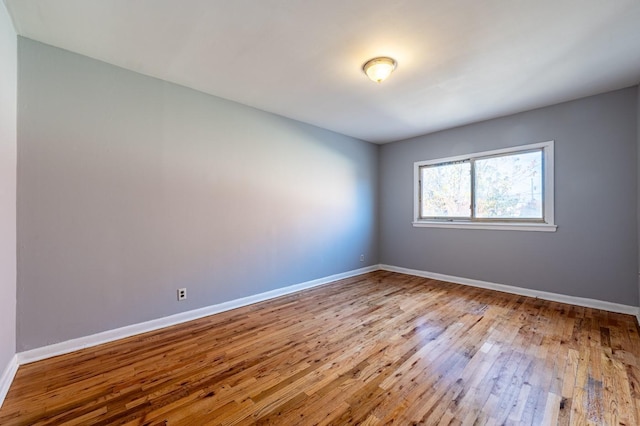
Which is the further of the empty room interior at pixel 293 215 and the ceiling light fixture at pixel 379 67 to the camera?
the ceiling light fixture at pixel 379 67

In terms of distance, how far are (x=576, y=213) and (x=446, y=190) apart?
1695 millimetres

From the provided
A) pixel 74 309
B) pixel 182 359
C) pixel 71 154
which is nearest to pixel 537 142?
pixel 182 359

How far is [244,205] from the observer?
136 inches

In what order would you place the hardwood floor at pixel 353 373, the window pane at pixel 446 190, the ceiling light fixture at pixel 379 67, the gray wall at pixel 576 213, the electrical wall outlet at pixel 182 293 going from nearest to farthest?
1. the hardwood floor at pixel 353 373
2. the ceiling light fixture at pixel 379 67
3. the electrical wall outlet at pixel 182 293
4. the gray wall at pixel 576 213
5. the window pane at pixel 446 190

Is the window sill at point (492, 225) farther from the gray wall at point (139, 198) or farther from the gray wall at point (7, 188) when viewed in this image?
the gray wall at point (7, 188)

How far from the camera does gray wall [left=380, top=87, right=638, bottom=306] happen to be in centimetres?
310

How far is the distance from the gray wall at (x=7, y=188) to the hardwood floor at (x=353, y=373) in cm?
36

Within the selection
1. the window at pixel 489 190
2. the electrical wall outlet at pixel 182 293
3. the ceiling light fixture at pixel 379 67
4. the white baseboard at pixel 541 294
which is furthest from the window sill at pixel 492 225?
the electrical wall outlet at pixel 182 293

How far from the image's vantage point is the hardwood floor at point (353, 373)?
1.59 m

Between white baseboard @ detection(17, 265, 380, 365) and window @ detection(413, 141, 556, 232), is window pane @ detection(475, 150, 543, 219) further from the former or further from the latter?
white baseboard @ detection(17, 265, 380, 365)

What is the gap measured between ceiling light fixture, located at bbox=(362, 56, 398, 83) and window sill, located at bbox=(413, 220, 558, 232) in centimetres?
285

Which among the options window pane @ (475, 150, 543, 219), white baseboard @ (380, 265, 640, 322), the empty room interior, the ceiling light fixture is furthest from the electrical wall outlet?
window pane @ (475, 150, 543, 219)

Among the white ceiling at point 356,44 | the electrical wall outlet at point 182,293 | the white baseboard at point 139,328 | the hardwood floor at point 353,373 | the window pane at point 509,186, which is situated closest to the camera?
the hardwood floor at point 353,373

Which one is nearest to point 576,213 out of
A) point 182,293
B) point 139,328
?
point 182,293
